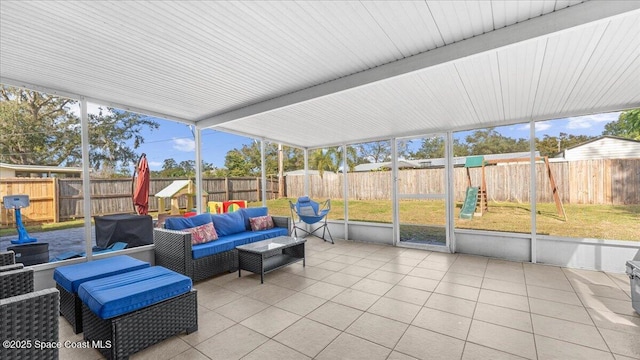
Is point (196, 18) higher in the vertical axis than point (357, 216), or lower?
higher

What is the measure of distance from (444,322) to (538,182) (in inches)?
135

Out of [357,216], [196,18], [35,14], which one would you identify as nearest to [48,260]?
[35,14]

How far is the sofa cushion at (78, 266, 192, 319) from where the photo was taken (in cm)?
193

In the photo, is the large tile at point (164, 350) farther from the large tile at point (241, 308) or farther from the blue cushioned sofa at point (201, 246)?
the blue cushioned sofa at point (201, 246)

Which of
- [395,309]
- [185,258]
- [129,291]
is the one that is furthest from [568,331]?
[185,258]

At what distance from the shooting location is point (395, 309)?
9.12 ft

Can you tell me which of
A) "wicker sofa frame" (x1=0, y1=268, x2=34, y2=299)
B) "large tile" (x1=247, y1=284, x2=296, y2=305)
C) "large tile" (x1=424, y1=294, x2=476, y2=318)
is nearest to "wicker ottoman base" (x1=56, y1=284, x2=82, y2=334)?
"wicker sofa frame" (x1=0, y1=268, x2=34, y2=299)

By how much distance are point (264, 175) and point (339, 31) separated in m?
4.49

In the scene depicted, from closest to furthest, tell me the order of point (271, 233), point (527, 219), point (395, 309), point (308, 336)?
point (308, 336) < point (395, 309) < point (527, 219) < point (271, 233)

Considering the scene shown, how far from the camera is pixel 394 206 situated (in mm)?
5801

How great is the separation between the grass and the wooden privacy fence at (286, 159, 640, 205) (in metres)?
0.13

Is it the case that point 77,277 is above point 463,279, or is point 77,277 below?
above

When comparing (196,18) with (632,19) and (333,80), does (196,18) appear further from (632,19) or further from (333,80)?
(632,19)

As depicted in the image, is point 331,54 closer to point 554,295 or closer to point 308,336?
point 308,336
